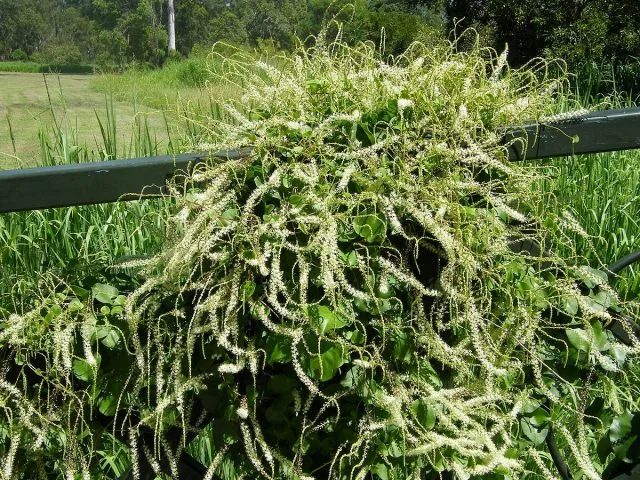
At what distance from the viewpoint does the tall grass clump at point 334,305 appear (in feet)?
3.54

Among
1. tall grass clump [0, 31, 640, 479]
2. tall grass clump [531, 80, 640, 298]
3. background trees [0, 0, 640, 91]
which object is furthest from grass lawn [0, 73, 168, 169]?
tall grass clump [531, 80, 640, 298]

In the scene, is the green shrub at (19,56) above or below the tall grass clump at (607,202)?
below

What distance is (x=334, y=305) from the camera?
1050 mm

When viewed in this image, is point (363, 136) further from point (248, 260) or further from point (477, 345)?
point (477, 345)

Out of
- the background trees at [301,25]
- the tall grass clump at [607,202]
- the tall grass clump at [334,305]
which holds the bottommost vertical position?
the background trees at [301,25]

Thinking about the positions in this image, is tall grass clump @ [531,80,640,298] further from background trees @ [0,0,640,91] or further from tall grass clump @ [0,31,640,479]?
tall grass clump @ [0,31,640,479]

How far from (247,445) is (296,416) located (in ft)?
0.31

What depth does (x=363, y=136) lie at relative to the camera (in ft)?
3.80

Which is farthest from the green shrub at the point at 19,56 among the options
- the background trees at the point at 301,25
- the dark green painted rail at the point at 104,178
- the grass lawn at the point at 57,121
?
the dark green painted rail at the point at 104,178

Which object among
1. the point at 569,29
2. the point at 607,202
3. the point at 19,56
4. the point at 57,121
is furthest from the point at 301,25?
the point at 19,56

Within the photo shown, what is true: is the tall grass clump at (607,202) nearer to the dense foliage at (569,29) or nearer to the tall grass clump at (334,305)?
the tall grass clump at (334,305)

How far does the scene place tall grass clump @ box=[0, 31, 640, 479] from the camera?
1.08m

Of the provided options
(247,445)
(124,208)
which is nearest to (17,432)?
(247,445)

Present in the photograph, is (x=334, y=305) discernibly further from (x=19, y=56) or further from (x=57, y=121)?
(x=19, y=56)
